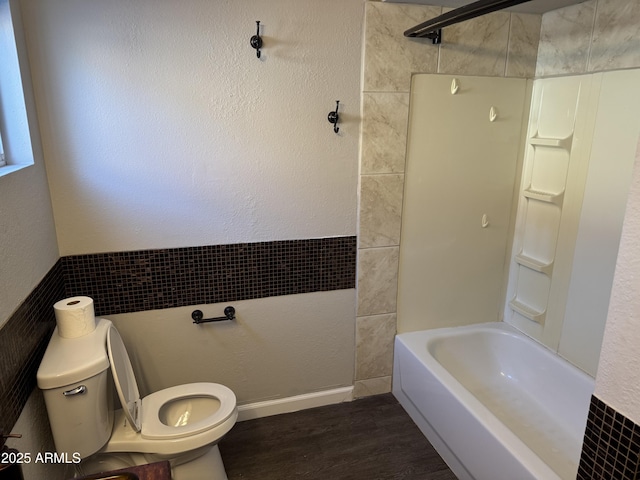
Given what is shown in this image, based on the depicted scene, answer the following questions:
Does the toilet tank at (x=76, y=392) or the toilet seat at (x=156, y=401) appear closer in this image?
the toilet tank at (x=76, y=392)

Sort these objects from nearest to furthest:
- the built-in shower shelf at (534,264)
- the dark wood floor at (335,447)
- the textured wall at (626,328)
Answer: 1. the textured wall at (626,328)
2. the dark wood floor at (335,447)
3. the built-in shower shelf at (534,264)

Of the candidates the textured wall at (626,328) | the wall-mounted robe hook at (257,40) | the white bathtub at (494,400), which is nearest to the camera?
the textured wall at (626,328)

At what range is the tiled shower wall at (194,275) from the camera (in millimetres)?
2037

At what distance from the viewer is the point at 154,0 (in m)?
1.89

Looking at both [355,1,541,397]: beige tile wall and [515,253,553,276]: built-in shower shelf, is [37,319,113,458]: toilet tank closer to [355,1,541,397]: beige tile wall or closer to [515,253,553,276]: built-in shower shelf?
[355,1,541,397]: beige tile wall

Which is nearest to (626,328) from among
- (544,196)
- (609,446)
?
(609,446)

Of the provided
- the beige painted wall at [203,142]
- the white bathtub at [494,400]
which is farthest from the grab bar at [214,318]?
the white bathtub at [494,400]

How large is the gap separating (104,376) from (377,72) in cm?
183

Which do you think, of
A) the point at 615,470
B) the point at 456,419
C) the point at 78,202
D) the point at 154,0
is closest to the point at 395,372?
the point at 456,419

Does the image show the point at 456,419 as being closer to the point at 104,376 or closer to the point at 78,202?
the point at 104,376

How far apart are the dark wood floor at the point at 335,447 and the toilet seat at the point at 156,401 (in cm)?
39

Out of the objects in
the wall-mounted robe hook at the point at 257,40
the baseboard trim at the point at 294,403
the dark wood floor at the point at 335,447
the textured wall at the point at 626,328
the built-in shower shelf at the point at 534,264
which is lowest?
the dark wood floor at the point at 335,447

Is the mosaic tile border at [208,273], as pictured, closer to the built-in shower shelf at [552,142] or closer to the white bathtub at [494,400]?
the white bathtub at [494,400]

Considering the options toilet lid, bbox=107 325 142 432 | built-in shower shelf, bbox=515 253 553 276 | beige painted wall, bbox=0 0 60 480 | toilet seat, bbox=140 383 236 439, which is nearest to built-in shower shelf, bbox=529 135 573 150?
built-in shower shelf, bbox=515 253 553 276
